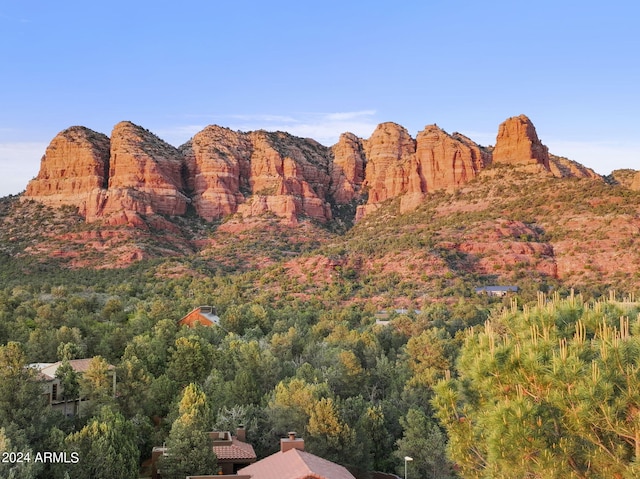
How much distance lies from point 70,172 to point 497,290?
7371cm

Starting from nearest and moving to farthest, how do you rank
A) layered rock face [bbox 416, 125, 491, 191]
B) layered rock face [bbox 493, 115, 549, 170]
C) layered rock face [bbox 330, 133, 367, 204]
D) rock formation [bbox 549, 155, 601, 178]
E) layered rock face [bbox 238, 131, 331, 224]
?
1. layered rock face [bbox 493, 115, 549, 170]
2. layered rock face [bbox 416, 125, 491, 191]
3. layered rock face [bbox 238, 131, 331, 224]
4. layered rock face [bbox 330, 133, 367, 204]
5. rock formation [bbox 549, 155, 601, 178]

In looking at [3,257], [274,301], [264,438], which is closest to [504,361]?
[264,438]

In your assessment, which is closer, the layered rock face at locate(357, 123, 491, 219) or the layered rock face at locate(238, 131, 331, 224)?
the layered rock face at locate(357, 123, 491, 219)

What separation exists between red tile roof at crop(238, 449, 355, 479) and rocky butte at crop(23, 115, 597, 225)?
7694 cm

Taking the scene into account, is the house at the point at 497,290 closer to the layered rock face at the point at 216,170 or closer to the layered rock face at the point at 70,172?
the layered rock face at the point at 216,170

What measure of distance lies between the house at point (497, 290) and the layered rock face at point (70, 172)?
2580 inches

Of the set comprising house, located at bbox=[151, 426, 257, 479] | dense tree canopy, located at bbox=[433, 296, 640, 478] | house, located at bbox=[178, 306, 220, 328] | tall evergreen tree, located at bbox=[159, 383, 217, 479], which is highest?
dense tree canopy, located at bbox=[433, 296, 640, 478]

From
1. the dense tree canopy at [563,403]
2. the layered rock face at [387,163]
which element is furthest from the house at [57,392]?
the layered rock face at [387,163]

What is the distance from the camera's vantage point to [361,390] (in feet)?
120

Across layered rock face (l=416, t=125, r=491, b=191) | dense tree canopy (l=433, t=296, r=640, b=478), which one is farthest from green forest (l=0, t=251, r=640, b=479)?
layered rock face (l=416, t=125, r=491, b=191)

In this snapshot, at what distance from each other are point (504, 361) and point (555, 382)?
1.66 m

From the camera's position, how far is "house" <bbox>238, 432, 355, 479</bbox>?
1897 centimetres

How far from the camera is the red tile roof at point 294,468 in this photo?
19.0 m

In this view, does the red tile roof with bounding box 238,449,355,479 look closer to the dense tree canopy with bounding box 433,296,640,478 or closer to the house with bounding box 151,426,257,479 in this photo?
the house with bounding box 151,426,257,479
